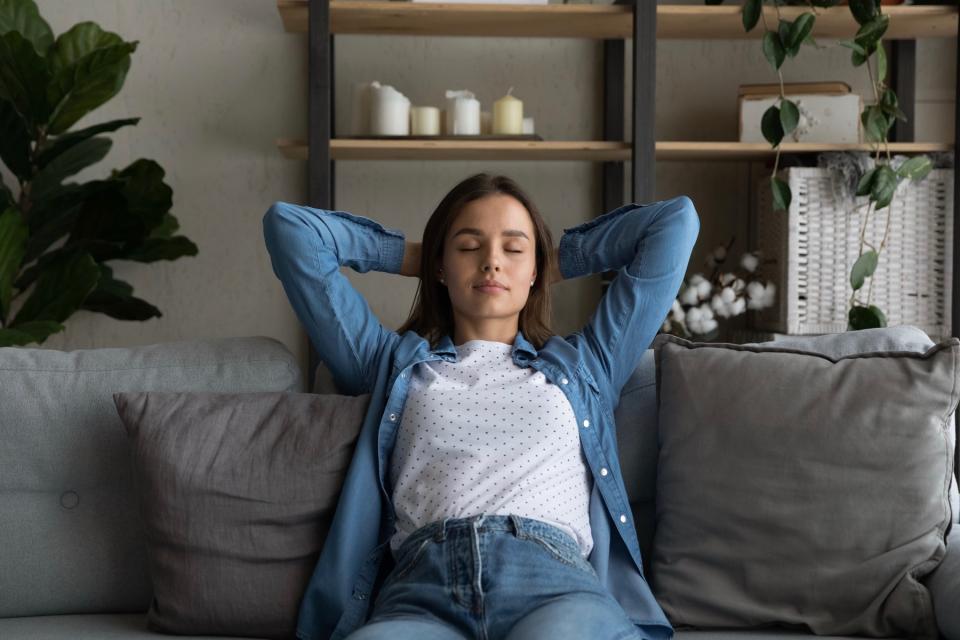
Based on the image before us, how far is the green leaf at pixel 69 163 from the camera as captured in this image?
2697mm

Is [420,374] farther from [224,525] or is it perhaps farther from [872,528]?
[872,528]

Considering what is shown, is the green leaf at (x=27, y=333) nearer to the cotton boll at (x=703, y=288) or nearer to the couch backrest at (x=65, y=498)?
the couch backrest at (x=65, y=498)

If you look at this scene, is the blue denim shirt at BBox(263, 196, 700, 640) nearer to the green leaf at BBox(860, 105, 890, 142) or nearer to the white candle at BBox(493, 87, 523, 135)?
the white candle at BBox(493, 87, 523, 135)

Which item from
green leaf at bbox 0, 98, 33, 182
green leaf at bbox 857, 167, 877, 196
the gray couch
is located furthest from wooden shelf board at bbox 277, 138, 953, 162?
the gray couch

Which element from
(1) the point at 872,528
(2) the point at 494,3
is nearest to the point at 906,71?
(2) the point at 494,3

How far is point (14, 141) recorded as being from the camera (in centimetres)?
258

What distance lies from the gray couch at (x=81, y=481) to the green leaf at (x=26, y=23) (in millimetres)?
1255

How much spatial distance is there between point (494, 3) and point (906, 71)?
4.00ft

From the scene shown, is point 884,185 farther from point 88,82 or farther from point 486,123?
point 88,82

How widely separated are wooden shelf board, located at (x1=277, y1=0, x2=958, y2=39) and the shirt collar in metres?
1.14

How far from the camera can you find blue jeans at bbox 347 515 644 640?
129cm

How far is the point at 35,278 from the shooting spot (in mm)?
2695

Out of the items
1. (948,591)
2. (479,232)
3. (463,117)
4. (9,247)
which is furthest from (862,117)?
(9,247)

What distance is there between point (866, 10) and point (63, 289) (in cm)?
204
